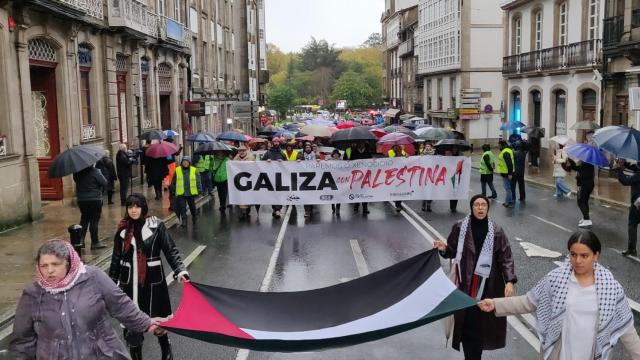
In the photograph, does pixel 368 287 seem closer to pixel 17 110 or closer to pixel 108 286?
pixel 108 286

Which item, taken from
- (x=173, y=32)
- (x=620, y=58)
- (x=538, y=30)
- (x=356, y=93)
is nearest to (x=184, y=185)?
(x=173, y=32)

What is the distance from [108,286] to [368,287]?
8.13ft

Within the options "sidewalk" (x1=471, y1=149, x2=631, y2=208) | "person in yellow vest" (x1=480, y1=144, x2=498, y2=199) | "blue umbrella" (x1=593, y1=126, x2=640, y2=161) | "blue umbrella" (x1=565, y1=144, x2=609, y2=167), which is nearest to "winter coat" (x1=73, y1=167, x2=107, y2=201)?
"blue umbrella" (x1=593, y1=126, x2=640, y2=161)

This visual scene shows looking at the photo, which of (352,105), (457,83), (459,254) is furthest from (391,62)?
(459,254)

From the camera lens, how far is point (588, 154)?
14.9 m

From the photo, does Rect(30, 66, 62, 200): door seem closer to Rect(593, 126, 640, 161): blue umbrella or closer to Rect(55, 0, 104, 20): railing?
Rect(55, 0, 104, 20): railing

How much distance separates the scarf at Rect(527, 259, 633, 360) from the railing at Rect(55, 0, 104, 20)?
1796 centimetres

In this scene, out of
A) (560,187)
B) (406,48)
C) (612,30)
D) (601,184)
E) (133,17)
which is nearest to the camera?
(560,187)

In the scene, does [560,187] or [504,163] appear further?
[560,187]

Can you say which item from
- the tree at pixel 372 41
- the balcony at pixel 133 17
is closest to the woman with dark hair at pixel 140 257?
the balcony at pixel 133 17

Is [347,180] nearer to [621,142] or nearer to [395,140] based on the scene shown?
[395,140]

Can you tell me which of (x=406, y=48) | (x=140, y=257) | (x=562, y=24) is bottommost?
(x=140, y=257)

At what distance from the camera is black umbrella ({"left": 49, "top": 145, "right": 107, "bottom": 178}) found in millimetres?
12227

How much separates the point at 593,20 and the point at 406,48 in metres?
44.0
